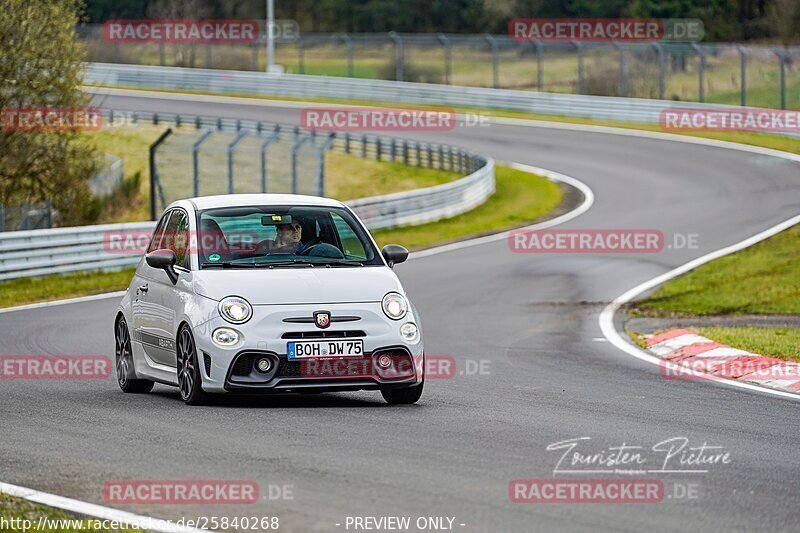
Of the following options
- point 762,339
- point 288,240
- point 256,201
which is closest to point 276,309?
point 288,240

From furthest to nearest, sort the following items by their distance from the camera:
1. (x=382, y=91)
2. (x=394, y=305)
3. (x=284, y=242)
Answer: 1. (x=382, y=91)
2. (x=284, y=242)
3. (x=394, y=305)

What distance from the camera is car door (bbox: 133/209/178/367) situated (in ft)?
35.0

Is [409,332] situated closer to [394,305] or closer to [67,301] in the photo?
[394,305]

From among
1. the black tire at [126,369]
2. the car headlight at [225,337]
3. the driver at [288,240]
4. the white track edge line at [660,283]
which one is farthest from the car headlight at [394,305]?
the white track edge line at [660,283]

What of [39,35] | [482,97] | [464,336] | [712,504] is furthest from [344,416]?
[482,97]

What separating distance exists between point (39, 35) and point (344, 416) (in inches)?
790

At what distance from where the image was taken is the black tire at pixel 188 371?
989cm

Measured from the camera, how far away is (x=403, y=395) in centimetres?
1027

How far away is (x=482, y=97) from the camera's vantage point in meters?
57.3

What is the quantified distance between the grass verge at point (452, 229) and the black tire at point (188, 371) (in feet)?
37.1

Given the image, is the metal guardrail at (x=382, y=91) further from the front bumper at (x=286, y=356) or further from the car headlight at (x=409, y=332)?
the front bumper at (x=286, y=356)

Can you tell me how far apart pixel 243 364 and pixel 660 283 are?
13999 millimetres

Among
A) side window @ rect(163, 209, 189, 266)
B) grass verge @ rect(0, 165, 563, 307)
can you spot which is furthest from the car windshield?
grass verge @ rect(0, 165, 563, 307)

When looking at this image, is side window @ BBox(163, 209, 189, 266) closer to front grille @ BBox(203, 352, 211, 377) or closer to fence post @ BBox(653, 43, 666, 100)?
front grille @ BBox(203, 352, 211, 377)
